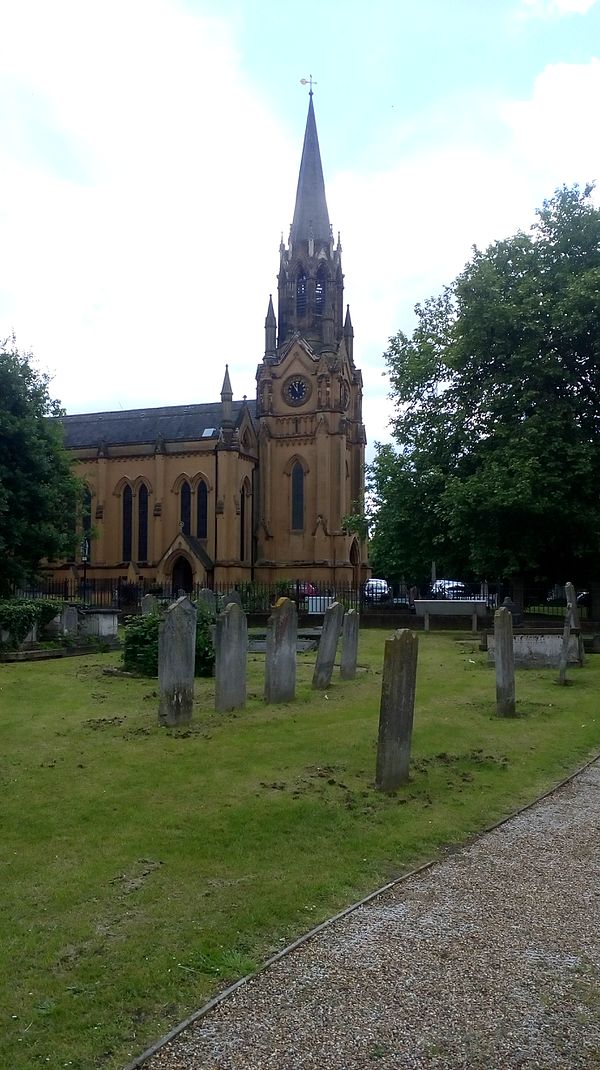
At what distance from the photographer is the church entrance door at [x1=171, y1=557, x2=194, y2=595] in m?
53.4

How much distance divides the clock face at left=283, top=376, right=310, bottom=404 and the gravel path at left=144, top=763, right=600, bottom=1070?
5208 centimetres

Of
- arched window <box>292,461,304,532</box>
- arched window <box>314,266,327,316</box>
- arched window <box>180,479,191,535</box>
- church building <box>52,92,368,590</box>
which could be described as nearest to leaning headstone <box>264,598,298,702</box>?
church building <box>52,92,368,590</box>

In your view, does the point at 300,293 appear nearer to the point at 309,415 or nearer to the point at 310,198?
the point at 310,198

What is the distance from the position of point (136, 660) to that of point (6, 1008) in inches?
477

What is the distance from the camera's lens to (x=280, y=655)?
12.0 meters

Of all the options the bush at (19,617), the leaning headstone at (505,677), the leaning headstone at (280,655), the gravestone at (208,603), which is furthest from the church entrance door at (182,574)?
the leaning headstone at (505,677)

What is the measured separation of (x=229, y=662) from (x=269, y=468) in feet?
148

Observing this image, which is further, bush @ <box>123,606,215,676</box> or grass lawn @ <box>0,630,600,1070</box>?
bush @ <box>123,606,215,676</box>

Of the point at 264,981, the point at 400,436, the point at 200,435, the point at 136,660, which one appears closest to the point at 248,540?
the point at 200,435

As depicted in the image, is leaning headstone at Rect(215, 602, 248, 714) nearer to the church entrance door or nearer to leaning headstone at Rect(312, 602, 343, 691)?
leaning headstone at Rect(312, 602, 343, 691)

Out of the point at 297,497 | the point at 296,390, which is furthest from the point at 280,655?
the point at 296,390

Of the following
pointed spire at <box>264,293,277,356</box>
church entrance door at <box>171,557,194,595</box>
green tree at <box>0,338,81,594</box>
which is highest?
pointed spire at <box>264,293,277,356</box>

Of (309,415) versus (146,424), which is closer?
(309,415)

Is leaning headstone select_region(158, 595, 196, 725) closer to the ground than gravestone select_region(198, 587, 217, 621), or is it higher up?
closer to the ground
